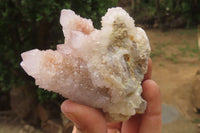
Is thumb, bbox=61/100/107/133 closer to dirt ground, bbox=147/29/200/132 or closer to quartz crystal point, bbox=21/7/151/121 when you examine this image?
quartz crystal point, bbox=21/7/151/121

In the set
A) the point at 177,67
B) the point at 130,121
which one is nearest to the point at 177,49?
the point at 177,67

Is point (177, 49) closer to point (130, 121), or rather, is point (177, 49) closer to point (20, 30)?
point (20, 30)

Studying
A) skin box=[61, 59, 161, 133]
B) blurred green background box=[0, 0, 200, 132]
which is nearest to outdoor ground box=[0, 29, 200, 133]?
blurred green background box=[0, 0, 200, 132]

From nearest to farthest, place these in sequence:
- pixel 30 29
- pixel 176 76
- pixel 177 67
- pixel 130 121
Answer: pixel 130 121 < pixel 30 29 < pixel 176 76 < pixel 177 67

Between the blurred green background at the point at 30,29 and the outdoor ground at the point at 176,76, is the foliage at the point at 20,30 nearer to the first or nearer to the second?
the blurred green background at the point at 30,29

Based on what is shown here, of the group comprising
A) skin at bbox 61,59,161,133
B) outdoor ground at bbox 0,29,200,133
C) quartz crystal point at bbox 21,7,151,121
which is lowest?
outdoor ground at bbox 0,29,200,133

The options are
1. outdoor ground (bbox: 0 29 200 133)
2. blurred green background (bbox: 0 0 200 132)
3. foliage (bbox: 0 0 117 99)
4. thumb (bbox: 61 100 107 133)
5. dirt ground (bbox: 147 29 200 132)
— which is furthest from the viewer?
dirt ground (bbox: 147 29 200 132)

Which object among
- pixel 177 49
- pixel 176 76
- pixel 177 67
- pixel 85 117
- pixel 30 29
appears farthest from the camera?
pixel 177 49

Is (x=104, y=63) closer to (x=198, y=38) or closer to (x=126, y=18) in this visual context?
(x=126, y=18)
